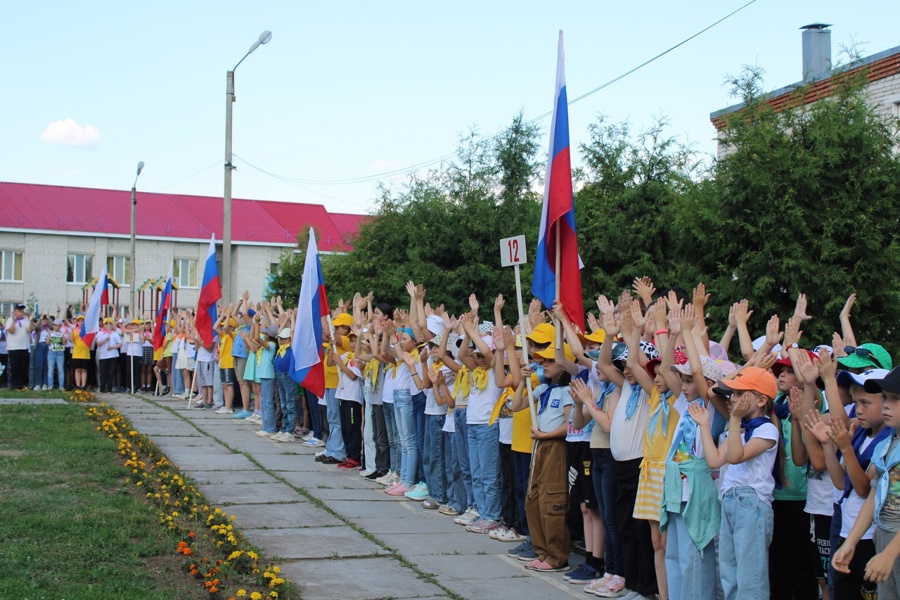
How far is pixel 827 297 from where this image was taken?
33.0ft

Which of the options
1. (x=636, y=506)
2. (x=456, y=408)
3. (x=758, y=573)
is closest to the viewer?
(x=758, y=573)

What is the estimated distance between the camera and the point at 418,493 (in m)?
10.8

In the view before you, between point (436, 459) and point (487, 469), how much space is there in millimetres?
1365

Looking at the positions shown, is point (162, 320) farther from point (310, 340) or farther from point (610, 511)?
point (610, 511)

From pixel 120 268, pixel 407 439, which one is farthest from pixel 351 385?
pixel 120 268

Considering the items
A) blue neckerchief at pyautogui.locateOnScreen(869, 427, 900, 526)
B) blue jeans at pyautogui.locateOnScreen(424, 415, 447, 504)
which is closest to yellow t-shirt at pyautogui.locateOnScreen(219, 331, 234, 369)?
blue jeans at pyautogui.locateOnScreen(424, 415, 447, 504)

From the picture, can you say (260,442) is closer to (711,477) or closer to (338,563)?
(338,563)

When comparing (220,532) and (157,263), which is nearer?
(220,532)

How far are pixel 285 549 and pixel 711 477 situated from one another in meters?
3.65

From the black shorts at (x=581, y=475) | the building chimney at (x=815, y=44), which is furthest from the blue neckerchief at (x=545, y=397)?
the building chimney at (x=815, y=44)

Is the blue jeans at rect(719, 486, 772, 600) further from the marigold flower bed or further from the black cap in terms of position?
the marigold flower bed

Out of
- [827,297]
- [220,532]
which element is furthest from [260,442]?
[827,297]

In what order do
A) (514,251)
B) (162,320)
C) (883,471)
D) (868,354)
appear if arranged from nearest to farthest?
(883,471) → (868,354) → (514,251) → (162,320)

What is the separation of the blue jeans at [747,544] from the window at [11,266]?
5473 cm
